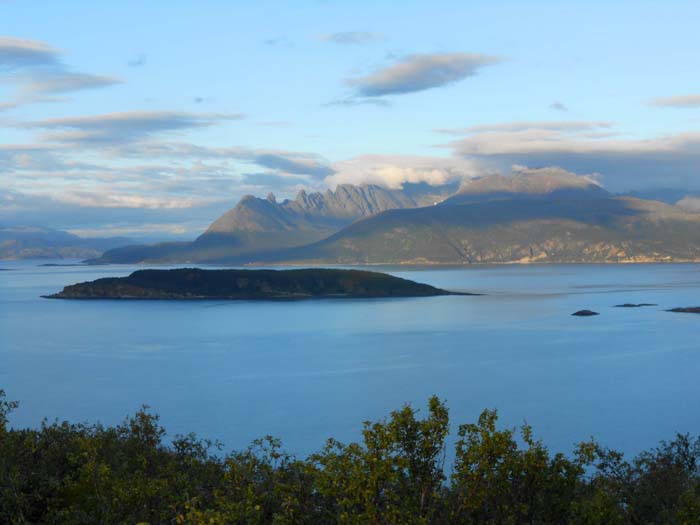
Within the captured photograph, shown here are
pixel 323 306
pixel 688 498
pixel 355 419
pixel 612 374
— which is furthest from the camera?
pixel 323 306

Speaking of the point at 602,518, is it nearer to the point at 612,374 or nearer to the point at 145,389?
the point at 145,389

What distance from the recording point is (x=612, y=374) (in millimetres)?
92438

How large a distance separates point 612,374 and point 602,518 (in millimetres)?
79434

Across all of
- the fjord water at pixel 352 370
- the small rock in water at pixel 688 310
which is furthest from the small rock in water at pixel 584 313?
the small rock in water at pixel 688 310

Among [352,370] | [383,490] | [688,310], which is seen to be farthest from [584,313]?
[383,490]

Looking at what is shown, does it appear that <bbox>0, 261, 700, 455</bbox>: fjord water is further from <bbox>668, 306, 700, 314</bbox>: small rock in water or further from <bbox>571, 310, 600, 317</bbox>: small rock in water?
<bbox>668, 306, 700, 314</bbox>: small rock in water

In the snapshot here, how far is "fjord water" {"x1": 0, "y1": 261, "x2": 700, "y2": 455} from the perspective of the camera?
6738cm

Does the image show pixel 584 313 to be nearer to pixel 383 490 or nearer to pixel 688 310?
pixel 688 310

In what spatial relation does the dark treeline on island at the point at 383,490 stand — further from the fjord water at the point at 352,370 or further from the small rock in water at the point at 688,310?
the small rock in water at the point at 688,310

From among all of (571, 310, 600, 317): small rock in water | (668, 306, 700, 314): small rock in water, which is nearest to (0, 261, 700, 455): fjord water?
(571, 310, 600, 317): small rock in water

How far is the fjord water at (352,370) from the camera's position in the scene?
221 feet

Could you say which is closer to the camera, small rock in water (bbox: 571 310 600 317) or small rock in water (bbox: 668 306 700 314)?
small rock in water (bbox: 571 310 600 317)

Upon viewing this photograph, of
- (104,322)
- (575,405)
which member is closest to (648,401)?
(575,405)

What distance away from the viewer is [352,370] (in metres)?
96.8
